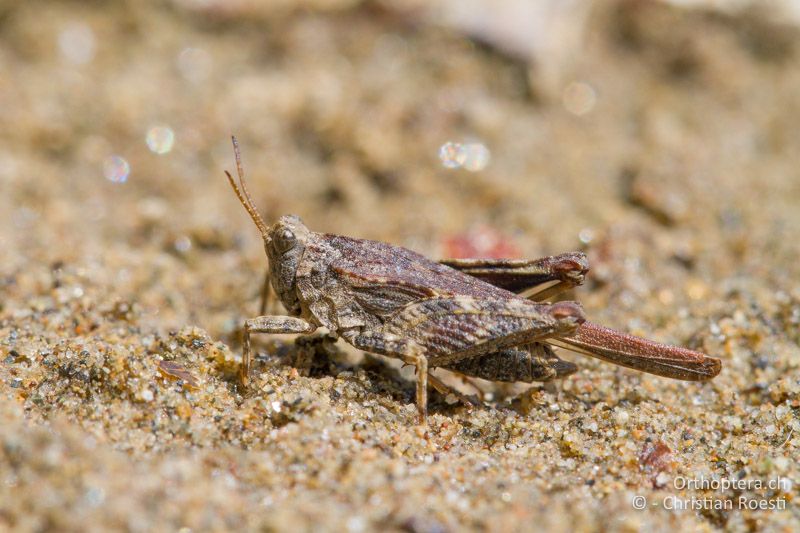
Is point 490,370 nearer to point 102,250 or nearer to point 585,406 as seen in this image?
point 585,406

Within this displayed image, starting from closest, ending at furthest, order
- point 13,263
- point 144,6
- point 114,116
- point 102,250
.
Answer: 1. point 13,263
2. point 102,250
3. point 114,116
4. point 144,6

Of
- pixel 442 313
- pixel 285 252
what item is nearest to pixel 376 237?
pixel 285 252

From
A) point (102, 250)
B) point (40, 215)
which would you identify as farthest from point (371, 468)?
point (40, 215)

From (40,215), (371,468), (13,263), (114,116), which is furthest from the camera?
(114,116)

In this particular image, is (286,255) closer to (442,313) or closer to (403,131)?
(442,313)

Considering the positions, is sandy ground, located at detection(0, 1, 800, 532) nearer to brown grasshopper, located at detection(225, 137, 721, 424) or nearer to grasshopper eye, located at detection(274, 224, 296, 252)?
brown grasshopper, located at detection(225, 137, 721, 424)

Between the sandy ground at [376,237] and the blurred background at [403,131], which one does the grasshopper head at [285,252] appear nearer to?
the sandy ground at [376,237]
